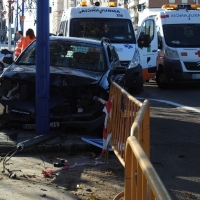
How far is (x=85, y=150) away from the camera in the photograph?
28.5ft

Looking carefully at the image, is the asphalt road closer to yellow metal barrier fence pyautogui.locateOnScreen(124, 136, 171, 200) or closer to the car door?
the car door

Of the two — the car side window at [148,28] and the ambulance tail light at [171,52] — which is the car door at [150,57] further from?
the ambulance tail light at [171,52]

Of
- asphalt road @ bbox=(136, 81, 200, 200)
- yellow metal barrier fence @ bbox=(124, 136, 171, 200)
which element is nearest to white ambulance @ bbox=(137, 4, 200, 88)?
asphalt road @ bbox=(136, 81, 200, 200)

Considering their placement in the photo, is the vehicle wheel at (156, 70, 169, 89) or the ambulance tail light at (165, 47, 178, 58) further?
the vehicle wheel at (156, 70, 169, 89)

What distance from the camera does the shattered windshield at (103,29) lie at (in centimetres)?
1680

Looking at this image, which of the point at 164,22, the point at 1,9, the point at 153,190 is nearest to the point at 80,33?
the point at 164,22

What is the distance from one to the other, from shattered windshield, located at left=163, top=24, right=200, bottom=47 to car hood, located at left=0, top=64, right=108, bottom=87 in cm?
903

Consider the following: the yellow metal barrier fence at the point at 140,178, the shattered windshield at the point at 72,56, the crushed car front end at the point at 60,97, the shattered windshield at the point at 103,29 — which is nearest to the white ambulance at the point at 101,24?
the shattered windshield at the point at 103,29

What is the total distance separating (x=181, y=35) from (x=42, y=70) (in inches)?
412

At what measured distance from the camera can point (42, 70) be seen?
29.6ft

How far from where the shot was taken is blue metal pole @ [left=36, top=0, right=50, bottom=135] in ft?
29.5

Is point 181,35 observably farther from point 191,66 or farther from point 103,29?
point 103,29

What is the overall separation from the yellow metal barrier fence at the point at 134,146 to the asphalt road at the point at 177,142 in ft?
2.61

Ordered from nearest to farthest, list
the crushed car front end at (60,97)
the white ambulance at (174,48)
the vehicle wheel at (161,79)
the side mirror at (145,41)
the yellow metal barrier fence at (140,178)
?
1. the yellow metal barrier fence at (140,178)
2. the crushed car front end at (60,97)
3. the side mirror at (145,41)
4. the white ambulance at (174,48)
5. the vehicle wheel at (161,79)
